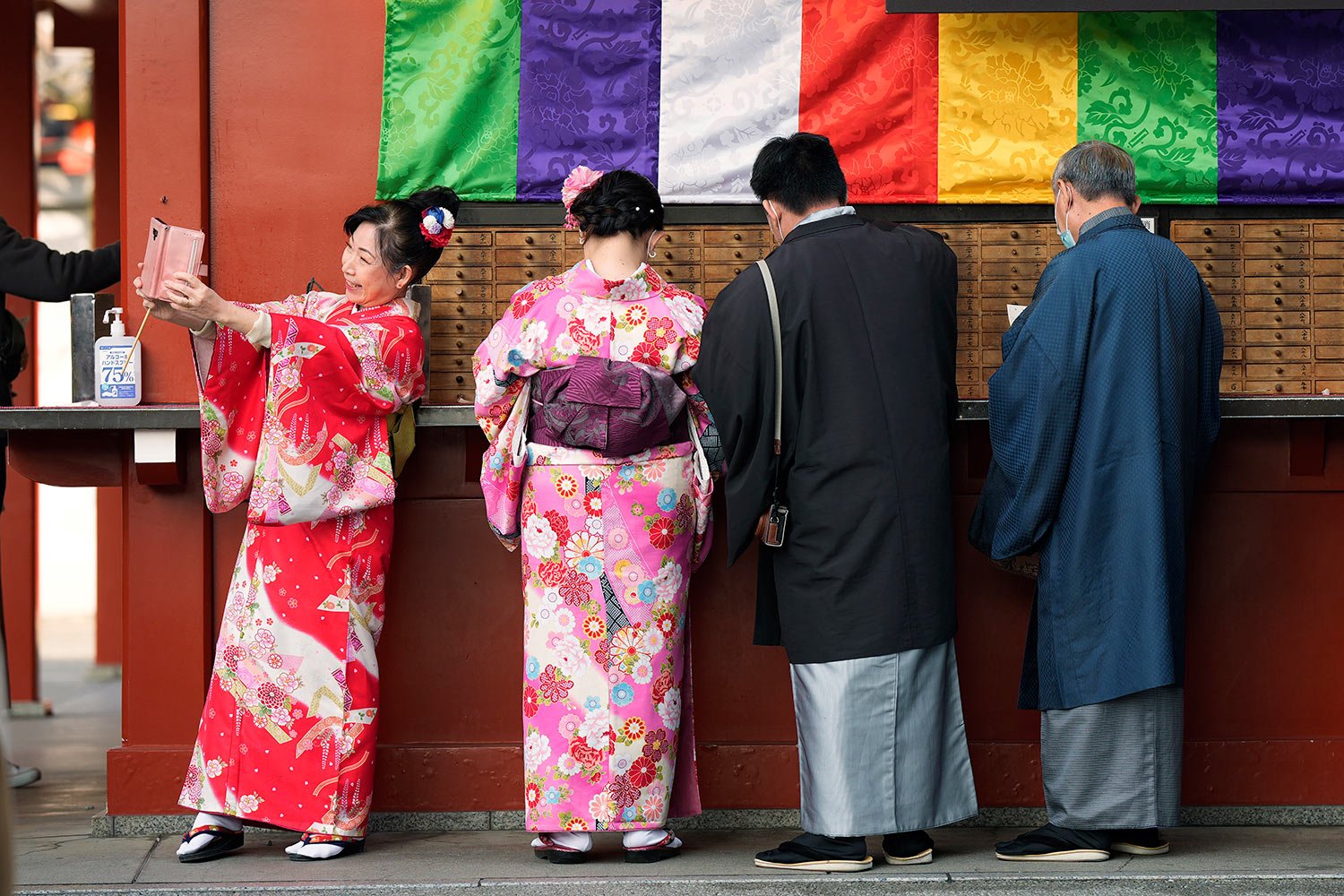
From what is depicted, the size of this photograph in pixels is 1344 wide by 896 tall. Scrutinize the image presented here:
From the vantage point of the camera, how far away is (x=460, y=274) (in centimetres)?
464

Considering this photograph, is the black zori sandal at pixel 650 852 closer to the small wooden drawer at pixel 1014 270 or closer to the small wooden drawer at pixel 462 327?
the small wooden drawer at pixel 462 327

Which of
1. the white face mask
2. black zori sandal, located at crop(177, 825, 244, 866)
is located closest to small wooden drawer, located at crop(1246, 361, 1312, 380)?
the white face mask

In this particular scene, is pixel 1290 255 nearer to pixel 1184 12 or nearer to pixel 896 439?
pixel 1184 12

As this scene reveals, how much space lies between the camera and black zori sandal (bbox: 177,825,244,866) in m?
4.12

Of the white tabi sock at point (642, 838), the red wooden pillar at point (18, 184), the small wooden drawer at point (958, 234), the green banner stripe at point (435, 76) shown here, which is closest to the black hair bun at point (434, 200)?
the green banner stripe at point (435, 76)

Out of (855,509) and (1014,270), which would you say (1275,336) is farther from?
(855,509)

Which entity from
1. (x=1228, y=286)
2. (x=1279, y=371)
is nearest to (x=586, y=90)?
(x=1228, y=286)

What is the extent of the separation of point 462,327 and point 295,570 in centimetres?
100

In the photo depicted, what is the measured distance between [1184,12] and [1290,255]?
871 mm

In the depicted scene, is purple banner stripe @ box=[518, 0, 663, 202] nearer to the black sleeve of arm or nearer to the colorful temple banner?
the colorful temple banner

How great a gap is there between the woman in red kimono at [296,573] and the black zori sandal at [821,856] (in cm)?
124

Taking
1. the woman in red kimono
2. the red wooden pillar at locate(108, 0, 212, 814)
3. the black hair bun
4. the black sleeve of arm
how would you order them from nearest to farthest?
the woman in red kimono → the black hair bun → the red wooden pillar at locate(108, 0, 212, 814) → the black sleeve of arm

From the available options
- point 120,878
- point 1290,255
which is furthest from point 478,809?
point 1290,255

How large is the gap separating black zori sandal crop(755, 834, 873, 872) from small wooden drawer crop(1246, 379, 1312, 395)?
2031 mm
